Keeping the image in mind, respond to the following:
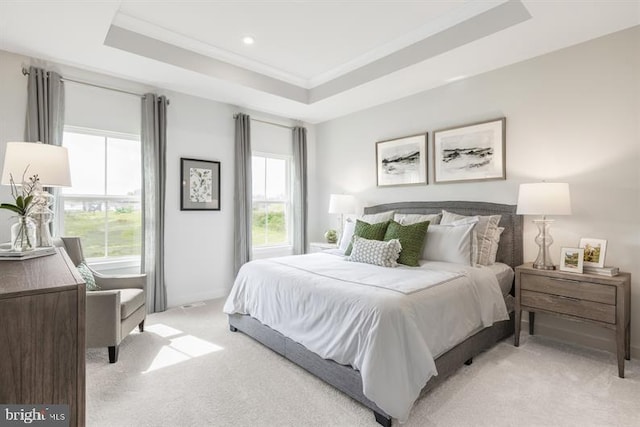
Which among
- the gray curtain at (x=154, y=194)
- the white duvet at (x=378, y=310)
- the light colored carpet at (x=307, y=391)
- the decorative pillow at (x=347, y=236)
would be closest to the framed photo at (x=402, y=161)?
the decorative pillow at (x=347, y=236)

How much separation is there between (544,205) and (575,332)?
1.25m

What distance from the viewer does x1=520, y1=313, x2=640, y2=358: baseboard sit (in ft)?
9.12

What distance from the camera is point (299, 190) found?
530cm

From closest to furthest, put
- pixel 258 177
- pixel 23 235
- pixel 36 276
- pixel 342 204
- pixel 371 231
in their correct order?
pixel 36 276
pixel 23 235
pixel 371 231
pixel 342 204
pixel 258 177

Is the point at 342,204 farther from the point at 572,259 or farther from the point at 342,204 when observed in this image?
the point at 572,259

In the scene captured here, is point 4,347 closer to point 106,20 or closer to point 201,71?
point 106,20

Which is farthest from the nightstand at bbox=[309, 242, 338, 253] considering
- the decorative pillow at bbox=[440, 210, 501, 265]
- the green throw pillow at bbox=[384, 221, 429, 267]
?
the decorative pillow at bbox=[440, 210, 501, 265]

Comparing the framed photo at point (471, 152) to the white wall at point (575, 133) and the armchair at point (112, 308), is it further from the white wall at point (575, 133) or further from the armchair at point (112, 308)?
the armchair at point (112, 308)

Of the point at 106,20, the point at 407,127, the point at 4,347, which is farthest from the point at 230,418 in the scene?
the point at 407,127

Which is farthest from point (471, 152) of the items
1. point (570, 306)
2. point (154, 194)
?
point (154, 194)

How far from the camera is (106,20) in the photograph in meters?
2.61

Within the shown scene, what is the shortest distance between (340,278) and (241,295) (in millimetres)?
1125

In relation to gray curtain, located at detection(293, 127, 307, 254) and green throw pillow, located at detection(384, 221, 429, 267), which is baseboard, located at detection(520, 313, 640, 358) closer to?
green throw pillow, located at detection(384, 221, 429, 267)

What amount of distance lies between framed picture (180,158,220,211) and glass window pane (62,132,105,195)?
857 millimetres
